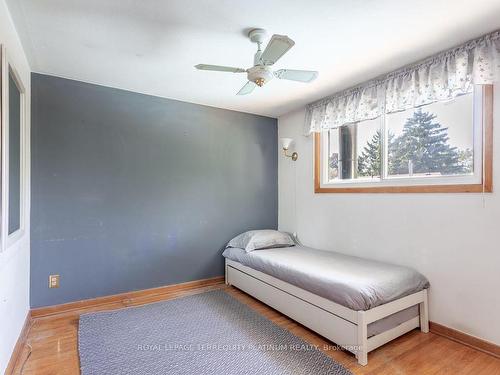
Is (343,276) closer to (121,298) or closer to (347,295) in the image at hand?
(347,295)

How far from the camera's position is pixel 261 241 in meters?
3.26

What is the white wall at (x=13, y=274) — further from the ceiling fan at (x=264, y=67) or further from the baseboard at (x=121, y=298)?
the ceiling fan at (x=264, y=67)

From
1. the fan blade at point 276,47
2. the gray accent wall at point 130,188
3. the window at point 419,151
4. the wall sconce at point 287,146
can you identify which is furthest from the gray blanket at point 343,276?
the fan blade at point 276,47

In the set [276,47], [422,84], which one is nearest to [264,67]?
[276,47]

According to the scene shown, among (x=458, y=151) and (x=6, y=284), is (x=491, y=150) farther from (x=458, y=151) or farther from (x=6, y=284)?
(x=6, y=284)

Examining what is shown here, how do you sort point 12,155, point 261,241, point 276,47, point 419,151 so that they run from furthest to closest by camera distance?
point 261,241
point 419,151
point 12,155
point 276,47

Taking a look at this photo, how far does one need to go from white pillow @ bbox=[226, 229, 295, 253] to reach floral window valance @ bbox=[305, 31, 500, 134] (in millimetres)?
1450

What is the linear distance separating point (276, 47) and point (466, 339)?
2546 millimetres

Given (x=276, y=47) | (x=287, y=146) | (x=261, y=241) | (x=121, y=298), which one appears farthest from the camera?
(x=287, y=146)

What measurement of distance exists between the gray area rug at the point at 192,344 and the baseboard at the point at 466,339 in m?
1.04

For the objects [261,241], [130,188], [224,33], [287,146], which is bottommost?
[261,241]

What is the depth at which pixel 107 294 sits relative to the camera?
2.88 metres

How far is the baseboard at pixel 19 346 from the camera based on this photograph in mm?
1780

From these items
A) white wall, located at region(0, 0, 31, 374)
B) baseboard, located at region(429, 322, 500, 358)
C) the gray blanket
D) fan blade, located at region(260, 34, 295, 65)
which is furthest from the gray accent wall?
baseboard, located at region(429, 322, 500, 358)
